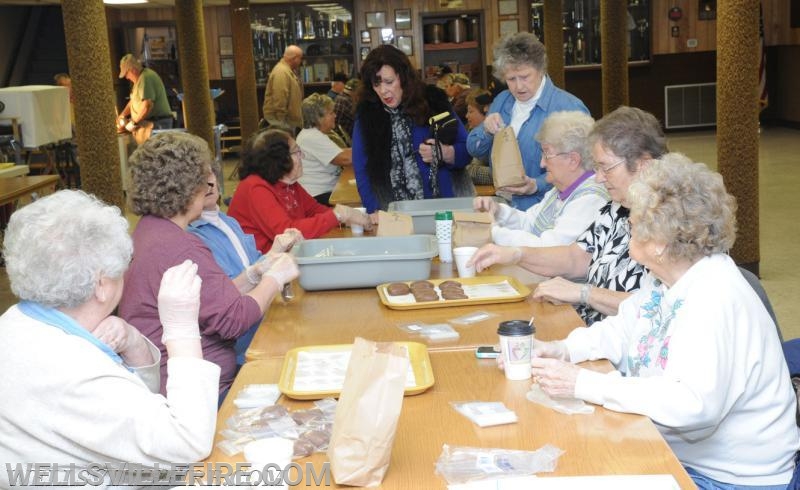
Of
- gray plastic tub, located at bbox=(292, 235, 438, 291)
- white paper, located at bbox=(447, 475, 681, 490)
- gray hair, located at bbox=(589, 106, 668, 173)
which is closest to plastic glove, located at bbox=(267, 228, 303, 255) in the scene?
gray plastic tub, located at bbox=(292, 235, 438, 291)

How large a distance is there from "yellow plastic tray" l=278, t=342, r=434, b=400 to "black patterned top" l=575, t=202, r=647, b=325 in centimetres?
76

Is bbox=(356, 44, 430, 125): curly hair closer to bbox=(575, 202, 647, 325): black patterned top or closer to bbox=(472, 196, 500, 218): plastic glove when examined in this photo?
bbox=(472, 196, 500, 218): plastic glove

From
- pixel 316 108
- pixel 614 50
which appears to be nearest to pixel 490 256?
pixel 316 108

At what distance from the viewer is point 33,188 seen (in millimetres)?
6688

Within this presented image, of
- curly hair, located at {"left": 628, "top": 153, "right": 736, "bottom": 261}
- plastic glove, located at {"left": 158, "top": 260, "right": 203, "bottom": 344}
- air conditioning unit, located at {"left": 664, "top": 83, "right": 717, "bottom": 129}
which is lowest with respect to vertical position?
air conditioning unit, located at {"left": 664, "top": 83, "right": 717, "bottom": 129}

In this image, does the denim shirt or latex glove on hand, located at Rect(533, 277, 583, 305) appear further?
the denim shirt

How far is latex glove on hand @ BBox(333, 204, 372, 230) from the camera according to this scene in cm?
434

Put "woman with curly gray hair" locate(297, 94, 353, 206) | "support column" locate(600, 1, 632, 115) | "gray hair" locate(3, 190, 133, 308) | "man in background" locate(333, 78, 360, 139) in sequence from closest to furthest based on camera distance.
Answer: "gray hair" locate(3, 190, 133, 308)
"woman with curly gray hair" locate(297, 94, 353, 206)
"man in background" locate(333, 78, 360, 139)
"support column" locate(600, 1, 632, 115)

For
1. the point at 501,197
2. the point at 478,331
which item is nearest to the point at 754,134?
the point at 501,197

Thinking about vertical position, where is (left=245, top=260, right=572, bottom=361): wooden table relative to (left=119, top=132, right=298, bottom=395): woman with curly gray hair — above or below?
below

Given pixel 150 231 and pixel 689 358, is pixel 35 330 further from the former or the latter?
pixel 689 358

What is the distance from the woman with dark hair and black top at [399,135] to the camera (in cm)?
482

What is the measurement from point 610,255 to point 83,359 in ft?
5.85

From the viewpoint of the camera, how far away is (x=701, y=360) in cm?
201
